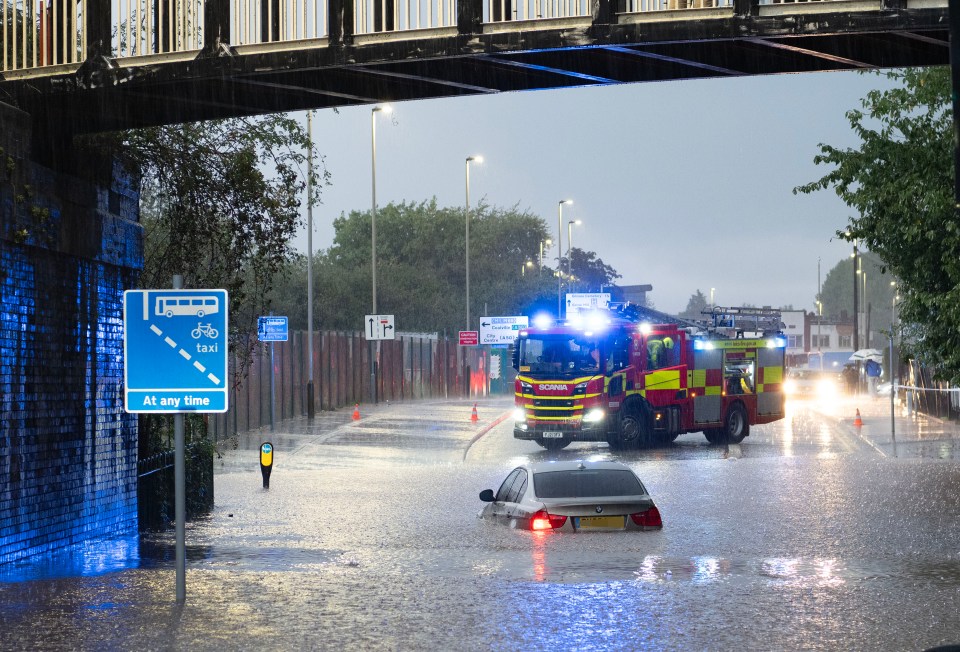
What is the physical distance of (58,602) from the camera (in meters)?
10.4

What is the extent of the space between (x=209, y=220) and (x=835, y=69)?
25.4 ft

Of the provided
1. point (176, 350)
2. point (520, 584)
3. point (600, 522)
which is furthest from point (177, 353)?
point (600, 522)

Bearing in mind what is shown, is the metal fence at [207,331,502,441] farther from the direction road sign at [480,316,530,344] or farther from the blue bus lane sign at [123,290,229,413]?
the blue bus lane sign at [123,290,229,413]

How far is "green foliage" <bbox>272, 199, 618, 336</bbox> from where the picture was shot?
85.8 meters

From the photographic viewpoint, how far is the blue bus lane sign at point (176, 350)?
10.0 meters

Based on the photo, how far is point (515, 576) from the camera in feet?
38.8

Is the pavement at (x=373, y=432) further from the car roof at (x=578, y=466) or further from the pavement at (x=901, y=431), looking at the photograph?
the car roof at (x=578, y=466)

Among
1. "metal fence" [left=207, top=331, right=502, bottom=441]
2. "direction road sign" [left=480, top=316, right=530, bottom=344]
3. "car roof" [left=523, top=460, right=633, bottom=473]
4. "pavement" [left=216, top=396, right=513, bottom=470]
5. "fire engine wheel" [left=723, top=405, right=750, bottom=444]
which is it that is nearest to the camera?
"car roof" [left=523, top=460, right=633, bottom=473]

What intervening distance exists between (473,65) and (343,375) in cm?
4025

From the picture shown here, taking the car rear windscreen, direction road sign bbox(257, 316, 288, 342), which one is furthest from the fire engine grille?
the car rear windscreen

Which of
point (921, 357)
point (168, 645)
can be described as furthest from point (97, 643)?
point (921, 357)

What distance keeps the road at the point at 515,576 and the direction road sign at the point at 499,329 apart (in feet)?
135

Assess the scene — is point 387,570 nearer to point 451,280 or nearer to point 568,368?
point 568,368

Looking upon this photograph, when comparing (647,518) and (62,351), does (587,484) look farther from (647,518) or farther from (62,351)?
(62,351)
